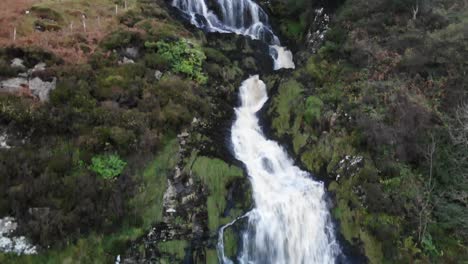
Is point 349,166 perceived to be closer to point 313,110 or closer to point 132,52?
point 313,110

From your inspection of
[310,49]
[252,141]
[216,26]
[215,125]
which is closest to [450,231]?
[252,141]

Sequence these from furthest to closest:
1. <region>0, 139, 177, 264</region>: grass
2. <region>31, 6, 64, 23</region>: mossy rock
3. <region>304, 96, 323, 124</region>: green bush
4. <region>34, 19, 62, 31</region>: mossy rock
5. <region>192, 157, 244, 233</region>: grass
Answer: <region>31, 6, 64, 23</region>: mossy rock
<region>34, 19, 62, 31</region>: mossy rock
<region>304, 96, 323, 124</region>: green bush
<region>192, 157, 244, 233</region>: grass
<region>0, 139, 177, 264</region>: grass

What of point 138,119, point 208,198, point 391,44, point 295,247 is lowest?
point 295,247

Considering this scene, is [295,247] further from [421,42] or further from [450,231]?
[421,42]

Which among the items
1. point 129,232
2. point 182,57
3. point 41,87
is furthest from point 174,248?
point 182,57

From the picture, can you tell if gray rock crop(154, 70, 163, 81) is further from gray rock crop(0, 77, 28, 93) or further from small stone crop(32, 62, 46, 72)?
gray rock crop(0, 77, 28, 93)

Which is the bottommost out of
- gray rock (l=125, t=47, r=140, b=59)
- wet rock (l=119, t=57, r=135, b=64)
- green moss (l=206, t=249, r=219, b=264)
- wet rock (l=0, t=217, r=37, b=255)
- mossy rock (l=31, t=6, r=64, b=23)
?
green moss (l=206, t=249, r=219, b=264)

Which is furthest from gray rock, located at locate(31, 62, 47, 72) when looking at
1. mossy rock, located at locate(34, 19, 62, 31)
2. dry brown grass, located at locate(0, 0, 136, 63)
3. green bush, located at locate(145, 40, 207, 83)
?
green bush, located at locate(145, 40, 207, 83)
